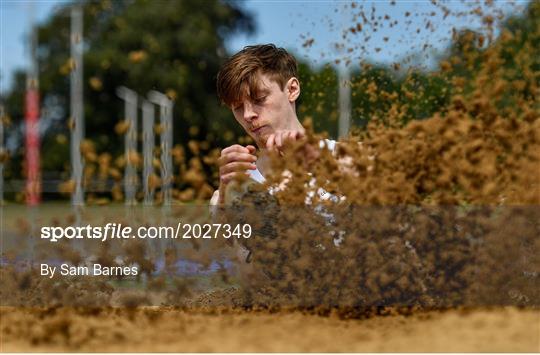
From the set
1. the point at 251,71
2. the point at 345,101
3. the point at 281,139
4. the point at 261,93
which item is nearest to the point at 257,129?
the point at 261,93

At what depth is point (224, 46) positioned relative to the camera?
133 feet

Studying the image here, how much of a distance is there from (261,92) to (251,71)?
0.40 ft

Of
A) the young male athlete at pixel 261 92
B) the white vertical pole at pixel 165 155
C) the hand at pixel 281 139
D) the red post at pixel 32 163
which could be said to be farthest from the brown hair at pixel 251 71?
the red post at pixel 32 163

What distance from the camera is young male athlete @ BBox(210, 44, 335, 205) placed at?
4.42 m

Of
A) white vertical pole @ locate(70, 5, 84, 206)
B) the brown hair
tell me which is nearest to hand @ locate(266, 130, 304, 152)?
the brown hair

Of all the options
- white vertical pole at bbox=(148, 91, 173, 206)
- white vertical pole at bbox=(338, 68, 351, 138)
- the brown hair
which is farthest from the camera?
white vertical pole at bbox=(148, 91, 173, 206)

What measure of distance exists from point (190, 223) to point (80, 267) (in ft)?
1.96

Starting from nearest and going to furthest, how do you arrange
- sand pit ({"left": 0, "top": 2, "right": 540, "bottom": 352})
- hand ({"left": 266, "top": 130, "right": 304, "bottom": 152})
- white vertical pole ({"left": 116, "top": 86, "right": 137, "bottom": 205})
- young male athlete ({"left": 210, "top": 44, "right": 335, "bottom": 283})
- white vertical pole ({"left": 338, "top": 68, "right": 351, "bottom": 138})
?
1. sand pit ({"left": 0, "top": 2, "right": 540, "bottom": 352})
2. hand ({"left": 266, "top": 130, "right": 304, "bottom": 152})
3. young male athlete ({"left": 210, "top": 44, "right": 335, "bottom": 283})
4. white vertical pole ({"left": 338, "top": 68, "right": 351, "bottom": 138})
5. white vertical pole ({"left": 116, "top": 86, "right": 137, "bottom": 205})

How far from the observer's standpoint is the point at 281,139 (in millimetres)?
4023

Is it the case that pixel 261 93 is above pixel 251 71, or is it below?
below

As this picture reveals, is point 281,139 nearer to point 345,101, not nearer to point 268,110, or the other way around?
point 268,110

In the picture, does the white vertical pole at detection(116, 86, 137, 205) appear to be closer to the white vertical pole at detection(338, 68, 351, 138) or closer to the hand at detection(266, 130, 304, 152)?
the hand at detection(266, 130, 304, 152)

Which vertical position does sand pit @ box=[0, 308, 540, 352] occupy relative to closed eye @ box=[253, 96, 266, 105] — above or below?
below

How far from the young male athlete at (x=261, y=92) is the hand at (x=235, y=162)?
0.19m
